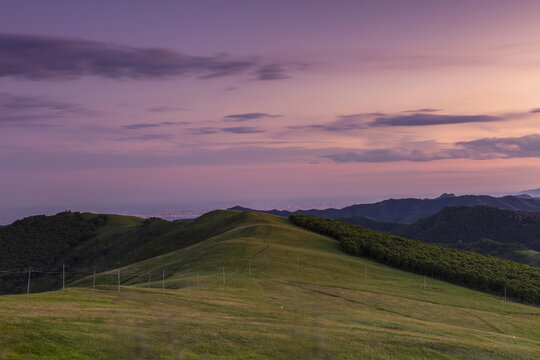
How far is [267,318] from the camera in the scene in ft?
139

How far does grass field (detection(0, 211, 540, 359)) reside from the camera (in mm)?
30578

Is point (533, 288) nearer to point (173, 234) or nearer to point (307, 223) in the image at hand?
point (307, 223)

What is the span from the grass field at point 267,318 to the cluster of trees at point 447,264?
9719mm

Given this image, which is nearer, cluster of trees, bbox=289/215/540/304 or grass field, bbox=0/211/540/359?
grass field, bbox=0/211/540/359

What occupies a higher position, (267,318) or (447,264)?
(267,318)

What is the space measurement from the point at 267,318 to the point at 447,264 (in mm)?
75438

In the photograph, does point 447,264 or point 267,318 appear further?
point 447,264

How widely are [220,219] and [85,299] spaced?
110 m

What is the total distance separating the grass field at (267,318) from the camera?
100 ft

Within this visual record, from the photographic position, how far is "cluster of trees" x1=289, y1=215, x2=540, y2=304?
93562 mm

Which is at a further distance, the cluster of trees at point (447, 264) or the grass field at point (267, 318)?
the cluster of trees at point (447, 264)

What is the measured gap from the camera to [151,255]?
464 feet

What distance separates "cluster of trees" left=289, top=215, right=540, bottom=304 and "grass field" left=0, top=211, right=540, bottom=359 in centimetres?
972

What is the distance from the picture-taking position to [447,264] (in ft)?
340
